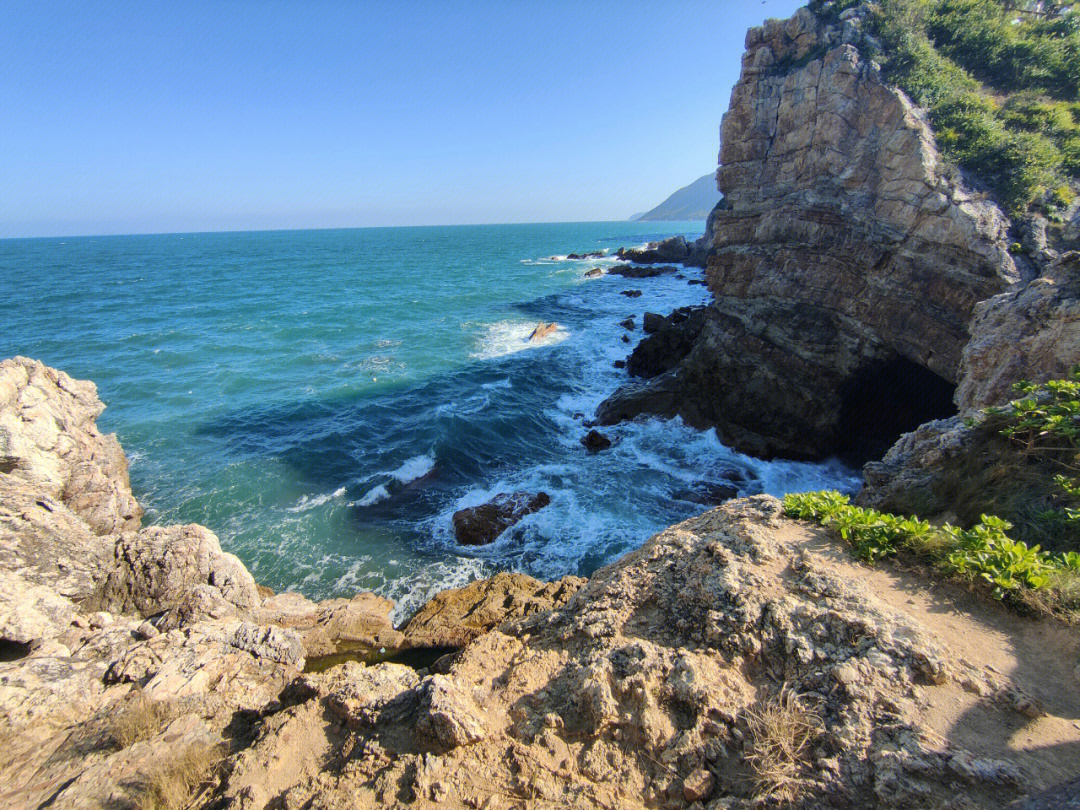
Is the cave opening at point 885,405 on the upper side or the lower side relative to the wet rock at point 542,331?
lower

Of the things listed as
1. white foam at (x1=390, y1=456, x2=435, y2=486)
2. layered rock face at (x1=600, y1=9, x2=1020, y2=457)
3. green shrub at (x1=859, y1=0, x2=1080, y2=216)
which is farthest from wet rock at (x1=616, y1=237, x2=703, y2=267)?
white foam at (x1=390, y1=456, x2=435, y2=486)

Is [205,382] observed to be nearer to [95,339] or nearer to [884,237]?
[95,339]

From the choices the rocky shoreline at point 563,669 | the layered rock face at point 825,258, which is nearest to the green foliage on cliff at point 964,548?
the rocky shoreline at point 563,669

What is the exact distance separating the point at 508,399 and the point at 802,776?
79.7ft

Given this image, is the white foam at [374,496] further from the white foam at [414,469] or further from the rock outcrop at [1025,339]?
the rock outcrop at [1025,339]

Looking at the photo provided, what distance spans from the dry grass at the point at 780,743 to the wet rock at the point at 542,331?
35.5 metres

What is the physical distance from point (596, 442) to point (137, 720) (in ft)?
59.3

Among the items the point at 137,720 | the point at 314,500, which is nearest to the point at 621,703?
the point at 137,720

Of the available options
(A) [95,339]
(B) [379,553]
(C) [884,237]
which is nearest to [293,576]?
(B) [379,553]

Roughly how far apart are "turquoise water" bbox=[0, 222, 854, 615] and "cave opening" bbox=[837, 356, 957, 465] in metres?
1.41

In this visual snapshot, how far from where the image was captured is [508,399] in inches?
1099

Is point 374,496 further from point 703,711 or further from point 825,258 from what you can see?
point 825,258

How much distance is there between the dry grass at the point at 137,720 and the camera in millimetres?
6215

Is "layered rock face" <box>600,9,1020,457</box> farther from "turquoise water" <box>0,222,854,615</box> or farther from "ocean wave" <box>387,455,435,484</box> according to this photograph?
"ocean wave" <box>387,455,435,484</box>
